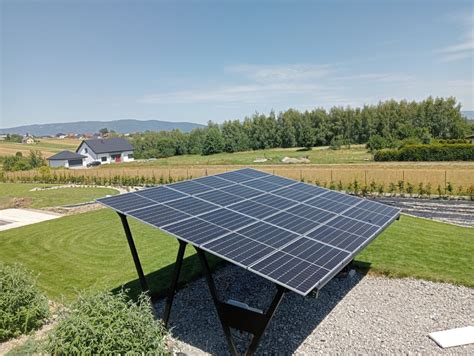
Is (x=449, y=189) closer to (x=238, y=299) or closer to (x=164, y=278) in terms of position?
(x=238, y=299)

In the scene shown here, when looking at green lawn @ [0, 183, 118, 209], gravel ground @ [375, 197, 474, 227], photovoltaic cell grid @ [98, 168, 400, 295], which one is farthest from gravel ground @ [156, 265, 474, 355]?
green lawn @ [0, 183, 118, 209]

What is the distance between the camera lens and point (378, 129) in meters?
87.6

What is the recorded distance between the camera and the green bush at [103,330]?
6.57 metres

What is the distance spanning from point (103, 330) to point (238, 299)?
6016 millimetres

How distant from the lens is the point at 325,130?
9456 centimetres

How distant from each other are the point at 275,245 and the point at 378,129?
288ft

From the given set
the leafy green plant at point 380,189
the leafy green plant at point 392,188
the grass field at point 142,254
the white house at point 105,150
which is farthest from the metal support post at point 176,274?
the white house at point 105,150

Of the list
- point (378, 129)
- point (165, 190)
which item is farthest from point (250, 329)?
point (378, 129)

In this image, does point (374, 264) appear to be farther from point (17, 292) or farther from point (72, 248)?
point (72, 248)

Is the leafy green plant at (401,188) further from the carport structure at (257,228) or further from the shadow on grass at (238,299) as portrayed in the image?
the carport structure at (257,228)

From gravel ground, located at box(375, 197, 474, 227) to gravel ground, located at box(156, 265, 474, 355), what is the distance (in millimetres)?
11906

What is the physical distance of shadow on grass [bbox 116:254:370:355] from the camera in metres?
9.45

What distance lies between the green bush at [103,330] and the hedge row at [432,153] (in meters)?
56.7

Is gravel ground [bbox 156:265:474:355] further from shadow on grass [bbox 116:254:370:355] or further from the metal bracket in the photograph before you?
the metal bracket
